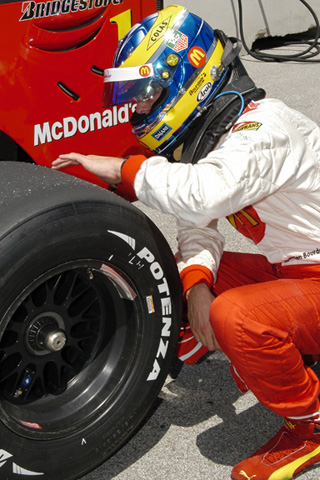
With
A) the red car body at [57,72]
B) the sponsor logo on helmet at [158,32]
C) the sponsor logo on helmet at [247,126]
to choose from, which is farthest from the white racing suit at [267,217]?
the red car body at [57,72]

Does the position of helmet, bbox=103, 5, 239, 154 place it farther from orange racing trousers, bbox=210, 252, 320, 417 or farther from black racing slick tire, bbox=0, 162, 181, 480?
orange racing trousers, bbox=210, 252, 320, 417

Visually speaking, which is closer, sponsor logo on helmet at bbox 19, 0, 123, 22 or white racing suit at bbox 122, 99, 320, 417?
white racing suit at bbox 122, 99, 320, 417

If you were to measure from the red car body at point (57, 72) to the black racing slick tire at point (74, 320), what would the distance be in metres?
0.65

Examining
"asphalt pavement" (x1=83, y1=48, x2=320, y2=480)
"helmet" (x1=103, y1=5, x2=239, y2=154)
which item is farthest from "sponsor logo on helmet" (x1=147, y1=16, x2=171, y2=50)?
"asphalt pavement" (x1=83, y1=48, x2=320, y2=480)

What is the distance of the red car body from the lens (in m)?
2.54

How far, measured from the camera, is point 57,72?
2703 mm

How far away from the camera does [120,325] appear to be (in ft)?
7.29

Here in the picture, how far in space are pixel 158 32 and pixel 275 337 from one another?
3.84 feet

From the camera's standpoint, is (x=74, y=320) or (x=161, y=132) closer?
(x=74, y=320)

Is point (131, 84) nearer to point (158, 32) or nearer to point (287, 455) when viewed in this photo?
point (158, 32)

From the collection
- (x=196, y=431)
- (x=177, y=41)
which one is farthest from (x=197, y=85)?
(x=196, y=431)

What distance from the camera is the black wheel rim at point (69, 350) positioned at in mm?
2057

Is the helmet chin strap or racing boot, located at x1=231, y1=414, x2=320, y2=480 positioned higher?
the helmet chin strap

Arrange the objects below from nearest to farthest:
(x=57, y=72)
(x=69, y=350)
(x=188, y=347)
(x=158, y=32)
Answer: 1. (x=69, y=350)
2. (x=158, y=32)
3. (x=188, y=347)
4. (x=57, y=72)
